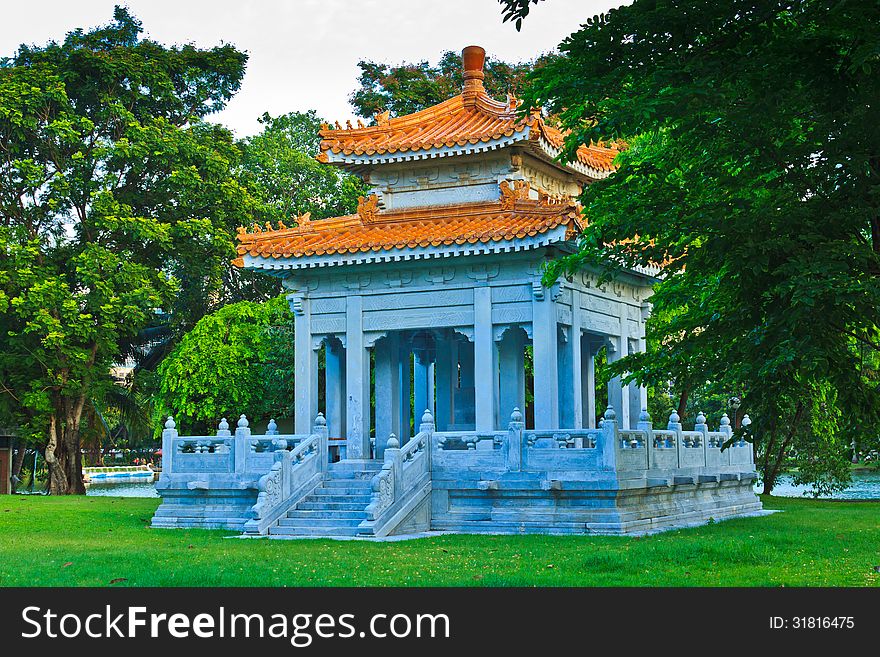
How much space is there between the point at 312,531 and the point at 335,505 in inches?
38.1

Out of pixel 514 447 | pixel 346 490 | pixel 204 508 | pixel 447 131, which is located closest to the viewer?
pixel 514 447

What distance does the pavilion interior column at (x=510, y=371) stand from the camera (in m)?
22.8

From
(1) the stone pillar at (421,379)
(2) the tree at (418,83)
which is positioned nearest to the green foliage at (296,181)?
(2) the tree at (418,83)

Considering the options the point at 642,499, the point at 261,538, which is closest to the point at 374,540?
the point at 261,538

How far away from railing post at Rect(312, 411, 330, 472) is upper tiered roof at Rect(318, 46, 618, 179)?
209 inches

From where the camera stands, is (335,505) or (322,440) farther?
(322,440)

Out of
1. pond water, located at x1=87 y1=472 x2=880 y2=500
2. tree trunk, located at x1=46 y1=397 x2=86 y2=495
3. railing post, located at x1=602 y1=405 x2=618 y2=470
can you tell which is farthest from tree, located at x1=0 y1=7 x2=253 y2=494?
railing post, located at x1=602 y1=405 x2=618 y2=470

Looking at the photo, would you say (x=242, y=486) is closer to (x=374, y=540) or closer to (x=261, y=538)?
(x=261, y=538)

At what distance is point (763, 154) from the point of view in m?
14.4

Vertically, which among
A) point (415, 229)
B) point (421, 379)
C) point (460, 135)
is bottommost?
point (421, 379)

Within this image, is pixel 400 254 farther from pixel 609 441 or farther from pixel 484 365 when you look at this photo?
pixel 609 441

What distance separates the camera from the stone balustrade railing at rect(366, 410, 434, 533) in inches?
738

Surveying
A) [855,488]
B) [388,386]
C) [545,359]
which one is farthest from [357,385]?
[855,488]

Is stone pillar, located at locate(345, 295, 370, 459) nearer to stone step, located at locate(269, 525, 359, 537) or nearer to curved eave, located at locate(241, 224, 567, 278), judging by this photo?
curved eave, located at locate(241, 224, 567, 278)
